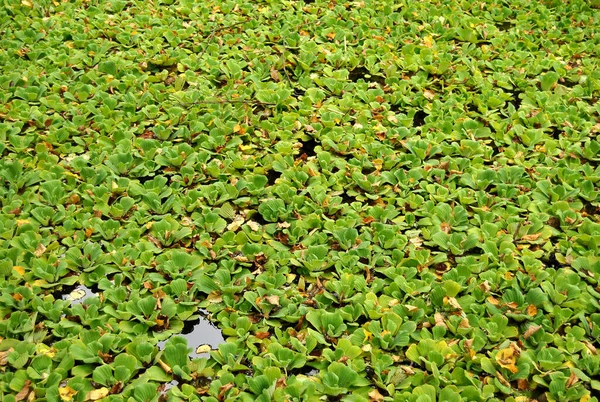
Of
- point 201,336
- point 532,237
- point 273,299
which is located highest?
point 532,237

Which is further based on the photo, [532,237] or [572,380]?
[532,237]

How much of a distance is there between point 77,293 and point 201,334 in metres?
0.49

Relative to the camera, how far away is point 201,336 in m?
2.11

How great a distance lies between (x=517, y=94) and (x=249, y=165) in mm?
1547

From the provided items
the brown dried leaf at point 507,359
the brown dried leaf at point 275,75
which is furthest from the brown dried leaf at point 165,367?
the brown dried leaf at point 275,75

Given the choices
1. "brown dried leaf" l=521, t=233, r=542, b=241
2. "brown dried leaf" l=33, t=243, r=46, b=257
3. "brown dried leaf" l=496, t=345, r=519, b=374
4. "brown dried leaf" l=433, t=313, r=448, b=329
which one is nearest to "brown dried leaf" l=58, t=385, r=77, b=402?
"brown dried leaf" l=33, t=243, r=46, b=257

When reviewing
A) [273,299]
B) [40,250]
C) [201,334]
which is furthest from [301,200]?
[40,250]

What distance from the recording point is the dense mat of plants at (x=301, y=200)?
1.93 m

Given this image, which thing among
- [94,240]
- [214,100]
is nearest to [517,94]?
[214,100]

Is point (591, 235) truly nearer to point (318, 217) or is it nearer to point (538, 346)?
point (538, 346)

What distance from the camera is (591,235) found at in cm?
236

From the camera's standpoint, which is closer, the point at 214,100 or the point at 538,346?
the point at 538,346

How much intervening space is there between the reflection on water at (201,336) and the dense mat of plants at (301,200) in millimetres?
35

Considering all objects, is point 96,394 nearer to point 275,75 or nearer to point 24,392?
point 24,392
